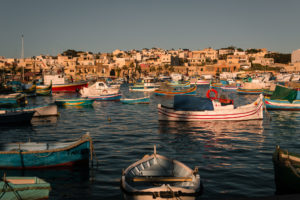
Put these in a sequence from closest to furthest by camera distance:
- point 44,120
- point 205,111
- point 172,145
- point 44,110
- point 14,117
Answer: point 172,145 → point 14,117 → point 205,111 → point 44,120 → point 44,110

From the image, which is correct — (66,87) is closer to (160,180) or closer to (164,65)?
(160,180)

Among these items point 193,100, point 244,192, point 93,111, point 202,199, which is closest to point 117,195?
point 202,199

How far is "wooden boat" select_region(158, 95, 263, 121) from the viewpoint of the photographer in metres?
29.2

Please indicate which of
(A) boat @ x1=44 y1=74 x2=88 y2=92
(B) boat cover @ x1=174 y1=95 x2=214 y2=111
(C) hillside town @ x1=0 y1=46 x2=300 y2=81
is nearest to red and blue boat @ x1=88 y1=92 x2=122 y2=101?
(A) boat @ x1=44 y1=74 x2=88 y2=92

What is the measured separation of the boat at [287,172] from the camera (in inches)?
432

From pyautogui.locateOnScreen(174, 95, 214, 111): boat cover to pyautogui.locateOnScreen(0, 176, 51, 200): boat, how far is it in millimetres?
21333

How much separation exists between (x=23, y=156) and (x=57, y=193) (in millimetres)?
3487

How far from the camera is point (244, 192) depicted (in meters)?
12.2

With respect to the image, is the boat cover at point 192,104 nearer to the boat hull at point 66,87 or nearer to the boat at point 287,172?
the boat at point 287,172

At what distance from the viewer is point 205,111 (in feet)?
95.3

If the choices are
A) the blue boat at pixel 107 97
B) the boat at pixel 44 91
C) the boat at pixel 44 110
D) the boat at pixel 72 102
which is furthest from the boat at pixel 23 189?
the boat at pixel 44 91

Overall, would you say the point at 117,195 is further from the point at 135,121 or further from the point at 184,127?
the point at 135,121

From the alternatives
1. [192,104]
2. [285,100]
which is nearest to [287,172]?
[192,104]

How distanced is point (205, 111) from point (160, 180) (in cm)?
1945
